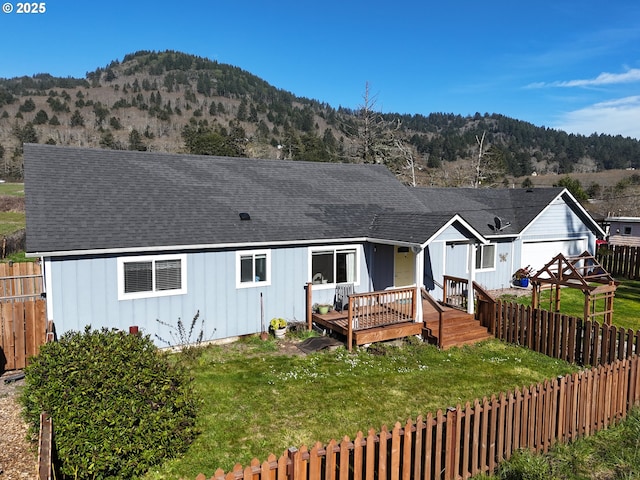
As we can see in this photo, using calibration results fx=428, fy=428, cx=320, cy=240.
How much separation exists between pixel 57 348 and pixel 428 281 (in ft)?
42.6

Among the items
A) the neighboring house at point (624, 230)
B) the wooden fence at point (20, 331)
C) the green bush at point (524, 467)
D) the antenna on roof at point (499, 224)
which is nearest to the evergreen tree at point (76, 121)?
the antenna on roof at point (499, 224)

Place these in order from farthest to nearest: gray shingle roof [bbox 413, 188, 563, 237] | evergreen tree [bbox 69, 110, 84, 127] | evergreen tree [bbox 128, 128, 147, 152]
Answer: evergreen tree [bbox 69, 110, 84, 127], evergreen tree [bbox 128, 128, 147, 152], gray shingle roof [bbox 413, 188, 563, 237]

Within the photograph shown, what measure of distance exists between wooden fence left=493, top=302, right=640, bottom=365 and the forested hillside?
130ft

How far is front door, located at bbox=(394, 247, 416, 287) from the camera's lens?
15672 mm

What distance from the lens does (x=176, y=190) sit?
14.3m

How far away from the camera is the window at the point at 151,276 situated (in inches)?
451

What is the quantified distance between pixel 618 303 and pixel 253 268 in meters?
15.6

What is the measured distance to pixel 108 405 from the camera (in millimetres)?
5676

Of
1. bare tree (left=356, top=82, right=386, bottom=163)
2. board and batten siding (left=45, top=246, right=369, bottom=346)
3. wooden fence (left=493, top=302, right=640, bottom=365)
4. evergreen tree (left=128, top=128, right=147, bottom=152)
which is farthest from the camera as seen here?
evergreen tree (left=128, top=128, right=147, bottom=152)

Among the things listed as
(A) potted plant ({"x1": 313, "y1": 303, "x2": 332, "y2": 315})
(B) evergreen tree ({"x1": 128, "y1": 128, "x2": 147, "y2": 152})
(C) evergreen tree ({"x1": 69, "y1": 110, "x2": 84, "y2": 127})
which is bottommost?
(A) potted plant ({"x1": 313, "y1": 303, "x2": 332, "y2": 315})

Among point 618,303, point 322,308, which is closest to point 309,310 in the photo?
point 322,308

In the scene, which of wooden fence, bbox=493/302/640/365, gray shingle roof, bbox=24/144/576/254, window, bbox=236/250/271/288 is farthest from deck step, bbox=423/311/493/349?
window, bbox=236/250/271/288

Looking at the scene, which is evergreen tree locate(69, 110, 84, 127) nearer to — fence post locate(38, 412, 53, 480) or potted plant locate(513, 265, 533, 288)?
potted plant locate(513, 265, 533, 288)

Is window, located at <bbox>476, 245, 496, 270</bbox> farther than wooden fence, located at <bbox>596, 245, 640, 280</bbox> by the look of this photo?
No
